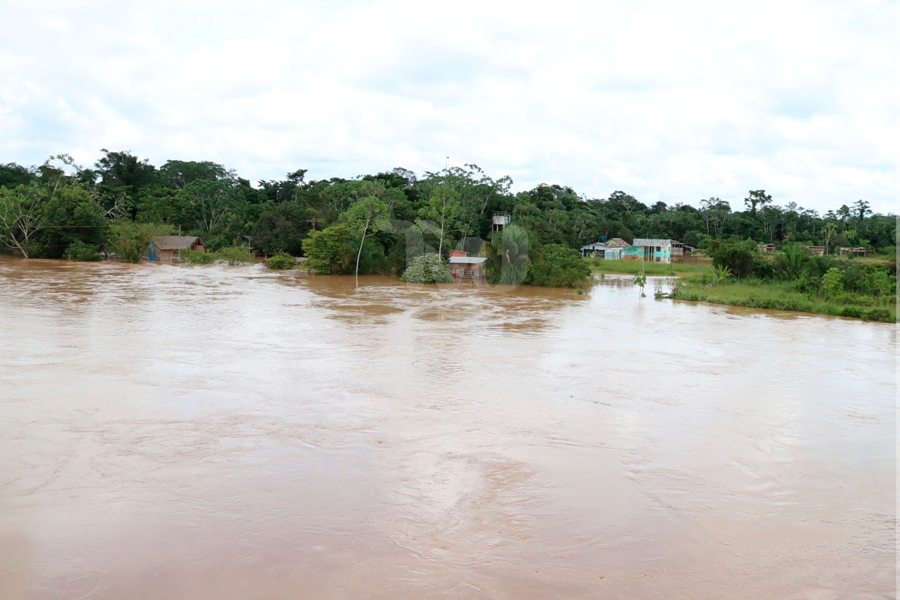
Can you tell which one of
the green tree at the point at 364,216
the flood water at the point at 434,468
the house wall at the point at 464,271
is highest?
the green tree at the point at 364,216

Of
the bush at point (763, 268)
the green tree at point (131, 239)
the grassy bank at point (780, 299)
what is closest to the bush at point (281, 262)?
the green tree at point (131, 239)

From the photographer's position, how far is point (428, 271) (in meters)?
27.9

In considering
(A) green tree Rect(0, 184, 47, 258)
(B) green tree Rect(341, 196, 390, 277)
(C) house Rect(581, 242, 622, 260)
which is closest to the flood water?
(B) green tree Rect(341, 196, 390, 277)

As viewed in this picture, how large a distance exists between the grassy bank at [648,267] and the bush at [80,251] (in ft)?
88.8

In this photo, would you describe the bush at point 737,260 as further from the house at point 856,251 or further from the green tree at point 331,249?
the house at point 856,251

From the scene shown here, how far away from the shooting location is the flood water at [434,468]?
172 inches

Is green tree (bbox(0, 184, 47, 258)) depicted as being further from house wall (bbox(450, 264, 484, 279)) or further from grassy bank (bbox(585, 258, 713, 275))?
grassy bank (bbox(585, 258, 713, 275))

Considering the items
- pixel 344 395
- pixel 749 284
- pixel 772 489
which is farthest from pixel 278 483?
pixel 749 284

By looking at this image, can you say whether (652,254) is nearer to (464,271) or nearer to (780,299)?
(464,271)

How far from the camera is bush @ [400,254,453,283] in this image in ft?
91.4

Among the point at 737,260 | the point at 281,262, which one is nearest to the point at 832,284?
the point at 737,260

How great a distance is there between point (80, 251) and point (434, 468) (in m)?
34.1

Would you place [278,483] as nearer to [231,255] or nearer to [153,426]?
[153,426]

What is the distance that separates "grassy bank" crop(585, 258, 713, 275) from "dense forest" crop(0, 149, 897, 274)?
98.9 inches
